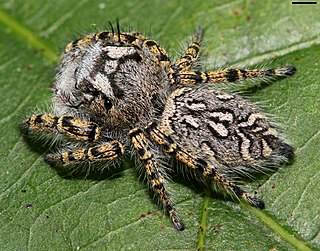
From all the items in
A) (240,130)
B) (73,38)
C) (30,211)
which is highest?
(73,38)

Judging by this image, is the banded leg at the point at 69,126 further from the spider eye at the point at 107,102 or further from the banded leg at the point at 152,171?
the banded leg at the point at 152,171

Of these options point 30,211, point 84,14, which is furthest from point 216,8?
point 30,211

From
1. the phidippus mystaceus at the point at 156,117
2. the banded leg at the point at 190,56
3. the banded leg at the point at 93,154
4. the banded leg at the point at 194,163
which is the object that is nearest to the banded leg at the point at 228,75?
the phidippus mystaceus at the point at 156,117

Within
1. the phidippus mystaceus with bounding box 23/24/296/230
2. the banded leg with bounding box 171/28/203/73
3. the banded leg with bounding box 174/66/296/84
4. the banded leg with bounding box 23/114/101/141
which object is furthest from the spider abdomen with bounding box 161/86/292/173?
the banded leg with bounding box 23/114/101/141

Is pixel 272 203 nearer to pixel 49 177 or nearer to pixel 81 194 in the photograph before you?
pixel 81 194

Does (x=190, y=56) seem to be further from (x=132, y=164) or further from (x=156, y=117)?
(x=132, y=164)

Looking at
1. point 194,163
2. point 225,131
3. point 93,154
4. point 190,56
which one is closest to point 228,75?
point 190,56

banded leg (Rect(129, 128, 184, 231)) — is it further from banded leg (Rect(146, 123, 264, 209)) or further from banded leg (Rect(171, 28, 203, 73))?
banded leg (Rect(171, 28, 203, 73))

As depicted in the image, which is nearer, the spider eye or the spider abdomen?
the spider abdomen
